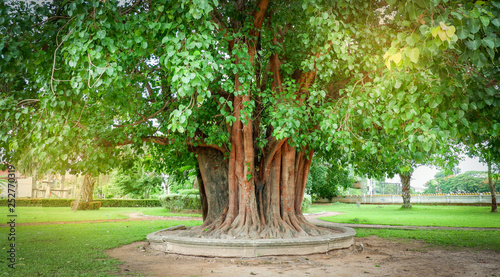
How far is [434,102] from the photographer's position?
3916 mm

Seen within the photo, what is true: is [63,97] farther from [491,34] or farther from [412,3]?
[491,34]

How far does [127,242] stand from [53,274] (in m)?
3.99

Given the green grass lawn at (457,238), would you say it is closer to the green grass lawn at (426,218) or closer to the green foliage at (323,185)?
the green grass lawn at (426,218)

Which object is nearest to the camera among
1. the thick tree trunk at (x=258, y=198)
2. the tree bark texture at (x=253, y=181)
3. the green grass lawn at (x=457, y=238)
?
the tree bark texture at (x=253, y=181)

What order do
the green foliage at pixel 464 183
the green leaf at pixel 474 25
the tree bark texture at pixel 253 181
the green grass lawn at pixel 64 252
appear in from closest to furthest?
the green leaf at pixel 474 25 → the green grass lawn at pixel 64 252 → the tree bark texture at pixel 253 181 → the green foliage at pixel 464 183

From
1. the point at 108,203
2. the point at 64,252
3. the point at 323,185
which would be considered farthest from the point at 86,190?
the point at 323,185

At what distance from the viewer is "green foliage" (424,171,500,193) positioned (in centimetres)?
4606

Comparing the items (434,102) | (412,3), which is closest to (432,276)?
(434,102)

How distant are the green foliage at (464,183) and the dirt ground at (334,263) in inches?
1571

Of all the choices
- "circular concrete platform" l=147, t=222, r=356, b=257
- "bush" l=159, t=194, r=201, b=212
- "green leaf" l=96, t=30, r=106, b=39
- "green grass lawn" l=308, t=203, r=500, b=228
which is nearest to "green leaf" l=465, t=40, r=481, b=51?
"green leaf" l=96, t=30, r=106, b=39

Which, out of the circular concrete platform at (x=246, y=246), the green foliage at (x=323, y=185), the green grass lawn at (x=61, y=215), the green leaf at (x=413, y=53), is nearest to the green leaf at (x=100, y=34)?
the green leaf at (x=413, y=53)

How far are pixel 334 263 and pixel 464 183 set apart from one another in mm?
51649

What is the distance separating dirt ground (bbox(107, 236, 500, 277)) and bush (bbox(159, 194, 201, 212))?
13092mm

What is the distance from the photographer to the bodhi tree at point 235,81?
4.52 m
